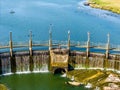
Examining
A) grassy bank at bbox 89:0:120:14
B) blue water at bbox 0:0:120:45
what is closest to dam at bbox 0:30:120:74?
blue water at bbox 0:0:120:45

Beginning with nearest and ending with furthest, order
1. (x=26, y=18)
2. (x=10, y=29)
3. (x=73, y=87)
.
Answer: (x=73, y=87) < (x=10, y=29) < (x=26, y=18)

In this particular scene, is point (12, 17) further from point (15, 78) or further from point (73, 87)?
point (73, 87)

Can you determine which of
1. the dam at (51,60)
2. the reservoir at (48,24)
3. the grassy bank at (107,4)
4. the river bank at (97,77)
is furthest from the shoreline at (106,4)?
the river bank at (97,77)

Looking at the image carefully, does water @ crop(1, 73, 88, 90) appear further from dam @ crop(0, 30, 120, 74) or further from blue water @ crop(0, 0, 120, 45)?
blue water @ crop(0, 0, 120, 45)

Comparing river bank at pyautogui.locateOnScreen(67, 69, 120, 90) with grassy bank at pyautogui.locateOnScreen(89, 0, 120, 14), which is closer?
river bank at pyautogui.locateOnScreen(67, 69, 120, 90)

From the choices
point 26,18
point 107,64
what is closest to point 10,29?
point 26,18

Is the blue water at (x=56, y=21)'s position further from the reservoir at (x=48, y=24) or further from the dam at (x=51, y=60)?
the dam at (x=51, y=60)

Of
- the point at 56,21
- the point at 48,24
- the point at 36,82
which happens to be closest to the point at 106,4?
the point at 56,21
